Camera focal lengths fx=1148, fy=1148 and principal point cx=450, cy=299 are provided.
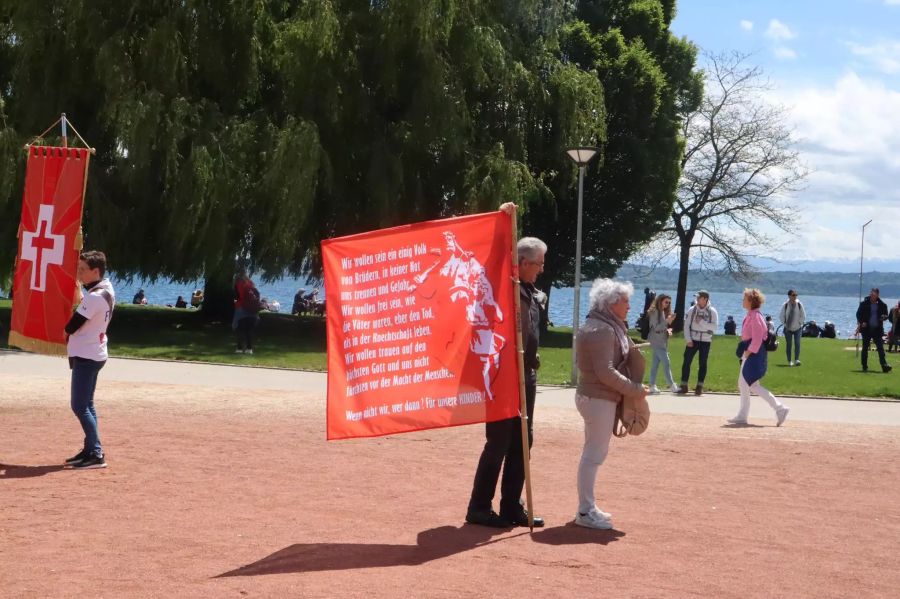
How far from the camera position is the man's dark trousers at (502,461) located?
7637mm

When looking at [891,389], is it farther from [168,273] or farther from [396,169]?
[168,273]

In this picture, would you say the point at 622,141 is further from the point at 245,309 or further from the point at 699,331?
the point at 699,331

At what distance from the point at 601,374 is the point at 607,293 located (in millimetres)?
547

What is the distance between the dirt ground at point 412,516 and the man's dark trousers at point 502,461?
0.25m

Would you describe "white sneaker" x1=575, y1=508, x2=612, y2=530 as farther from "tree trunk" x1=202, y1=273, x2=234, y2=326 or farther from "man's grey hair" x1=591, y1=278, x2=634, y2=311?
"tree trunk" x1=202, y1=273, x2=234, y2=326

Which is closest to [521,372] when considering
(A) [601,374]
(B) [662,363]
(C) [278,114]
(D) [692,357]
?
(A) [601,374]

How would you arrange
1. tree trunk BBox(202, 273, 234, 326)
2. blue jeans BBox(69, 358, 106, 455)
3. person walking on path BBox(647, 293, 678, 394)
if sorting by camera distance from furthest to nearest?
tree trunk BBox(202, 273, 234, 326)
person walking on path BBox(647, 293, 678, 394)
blue jeans BBox(69, 358, 106, 455)

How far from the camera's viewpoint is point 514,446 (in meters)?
7.88

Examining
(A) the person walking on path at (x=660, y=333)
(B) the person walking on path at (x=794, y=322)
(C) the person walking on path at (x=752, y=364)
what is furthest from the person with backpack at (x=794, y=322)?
(C) the person walking on path at (x=752, y=364)

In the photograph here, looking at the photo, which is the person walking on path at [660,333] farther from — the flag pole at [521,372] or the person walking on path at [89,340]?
the flag pole at [521,372]

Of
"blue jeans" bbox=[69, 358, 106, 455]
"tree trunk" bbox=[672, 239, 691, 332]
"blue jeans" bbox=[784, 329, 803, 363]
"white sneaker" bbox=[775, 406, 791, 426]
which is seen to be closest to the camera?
"blue jeans" bbox=[69, 358, 106, 455]

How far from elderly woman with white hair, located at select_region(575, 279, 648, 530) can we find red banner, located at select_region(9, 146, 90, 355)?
499cm

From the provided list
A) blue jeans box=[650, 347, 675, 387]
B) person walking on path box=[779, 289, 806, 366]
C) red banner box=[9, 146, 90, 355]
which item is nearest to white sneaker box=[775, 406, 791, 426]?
blue jeans box=[650, 347, 675, 387]

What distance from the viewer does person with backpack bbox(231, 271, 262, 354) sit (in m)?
22.4
